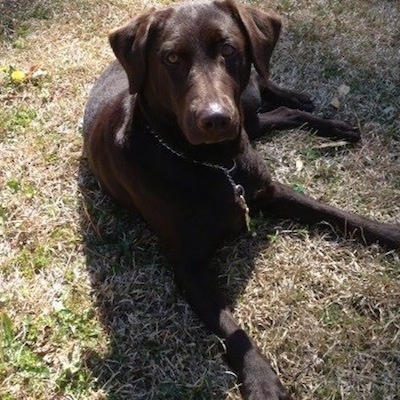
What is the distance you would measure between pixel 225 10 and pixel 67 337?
1.43 m

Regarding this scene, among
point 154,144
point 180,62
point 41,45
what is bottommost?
point 41,45

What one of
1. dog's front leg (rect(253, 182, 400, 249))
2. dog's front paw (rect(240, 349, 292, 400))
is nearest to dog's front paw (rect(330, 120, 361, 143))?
dog's front leg (rect(253, 182, 400, 249))

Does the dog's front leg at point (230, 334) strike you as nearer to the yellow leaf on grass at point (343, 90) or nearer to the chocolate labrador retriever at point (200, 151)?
the chocolate labrador retriever at point (200, 151)

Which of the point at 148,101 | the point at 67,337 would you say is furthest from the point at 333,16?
the point at 67,337

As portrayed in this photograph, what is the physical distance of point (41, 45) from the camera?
15.0ft

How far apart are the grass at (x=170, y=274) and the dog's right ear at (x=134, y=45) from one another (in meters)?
0.79

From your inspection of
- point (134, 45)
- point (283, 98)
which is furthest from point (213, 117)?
point (283, 98)

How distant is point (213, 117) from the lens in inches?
92.5

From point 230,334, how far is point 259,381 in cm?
23

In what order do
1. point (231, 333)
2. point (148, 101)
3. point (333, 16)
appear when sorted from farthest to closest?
1. point (333, 16)
2. point (148, 101)
3. point (231, 333)

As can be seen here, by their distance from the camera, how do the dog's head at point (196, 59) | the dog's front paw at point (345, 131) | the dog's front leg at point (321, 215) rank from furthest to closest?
the dog's front paw at point (345, 131) → the dog's front leg at point (321, 215) → the dog's head at point (196, 59)

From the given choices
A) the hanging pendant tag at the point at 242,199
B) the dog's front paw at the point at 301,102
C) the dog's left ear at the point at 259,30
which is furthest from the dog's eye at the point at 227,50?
the dog's front paw at the point at 301,102

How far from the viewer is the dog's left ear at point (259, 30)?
262 cm

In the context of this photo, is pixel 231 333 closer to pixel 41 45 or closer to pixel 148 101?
pixel 148 101
